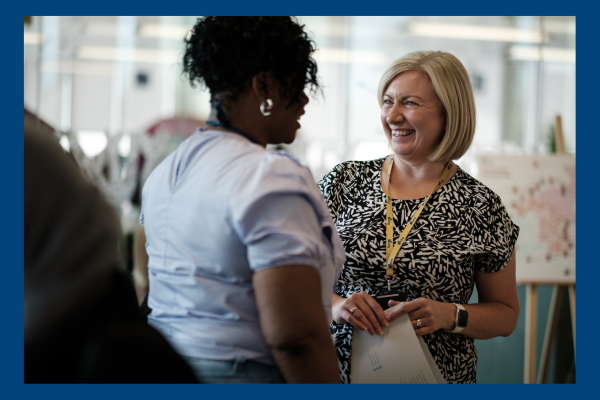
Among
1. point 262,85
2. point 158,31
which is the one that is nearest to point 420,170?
point 262,85

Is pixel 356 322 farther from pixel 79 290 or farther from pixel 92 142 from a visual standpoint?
pixel 92 142

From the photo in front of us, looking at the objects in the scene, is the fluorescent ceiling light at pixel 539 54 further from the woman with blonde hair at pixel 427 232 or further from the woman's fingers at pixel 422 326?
the woman's fingers at pixel 422 326

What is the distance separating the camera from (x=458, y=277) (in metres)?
1.44

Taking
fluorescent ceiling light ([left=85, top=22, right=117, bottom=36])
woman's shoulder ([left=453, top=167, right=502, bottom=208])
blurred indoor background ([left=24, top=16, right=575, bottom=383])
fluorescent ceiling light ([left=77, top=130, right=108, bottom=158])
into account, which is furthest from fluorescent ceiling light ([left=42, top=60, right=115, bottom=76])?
woman's shoulder ([left=453, top=167, right=502, bottom=208])

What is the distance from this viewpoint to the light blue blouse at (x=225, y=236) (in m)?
0.81

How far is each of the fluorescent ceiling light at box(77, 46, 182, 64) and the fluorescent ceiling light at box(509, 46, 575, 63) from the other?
3604mm

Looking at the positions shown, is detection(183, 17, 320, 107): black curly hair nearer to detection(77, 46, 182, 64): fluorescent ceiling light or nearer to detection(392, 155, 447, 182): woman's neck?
detection(392, 155, 447, 182): woman's neck

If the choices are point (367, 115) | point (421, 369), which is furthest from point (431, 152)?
point (367, 115)

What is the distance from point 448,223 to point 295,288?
795mm

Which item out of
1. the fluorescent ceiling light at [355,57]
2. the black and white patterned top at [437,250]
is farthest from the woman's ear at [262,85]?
the fluorescent ceiling light at [355,57]

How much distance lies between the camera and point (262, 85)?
3.03 feet

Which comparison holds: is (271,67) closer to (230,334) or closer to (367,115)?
(230,334)

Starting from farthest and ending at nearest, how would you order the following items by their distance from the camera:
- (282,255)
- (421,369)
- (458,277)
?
(458,277) → (421,369) → (282,255)

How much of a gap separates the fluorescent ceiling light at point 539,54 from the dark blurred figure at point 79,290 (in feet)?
18.8
